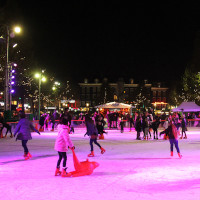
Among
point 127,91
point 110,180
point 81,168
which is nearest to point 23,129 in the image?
point 81,168

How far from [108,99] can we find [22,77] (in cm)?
6469

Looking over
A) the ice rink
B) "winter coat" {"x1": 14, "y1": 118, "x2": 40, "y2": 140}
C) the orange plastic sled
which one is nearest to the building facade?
"winter coat" {"x1": 14, "y1": 118, "x2": 40, "y2": 140}

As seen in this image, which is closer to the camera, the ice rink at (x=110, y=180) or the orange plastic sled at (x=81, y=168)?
the ice rink at (x=110, y=180)

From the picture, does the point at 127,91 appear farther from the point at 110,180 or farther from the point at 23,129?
the point at 110,180

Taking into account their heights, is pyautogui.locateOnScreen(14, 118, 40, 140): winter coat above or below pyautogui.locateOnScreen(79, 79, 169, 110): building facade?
below

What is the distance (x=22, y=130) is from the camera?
487 inches

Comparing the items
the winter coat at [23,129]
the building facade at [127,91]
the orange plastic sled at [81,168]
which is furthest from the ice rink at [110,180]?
the building facade at [127,91]

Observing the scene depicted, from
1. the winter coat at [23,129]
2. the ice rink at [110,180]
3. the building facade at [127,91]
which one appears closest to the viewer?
the ice rink at [110,180]

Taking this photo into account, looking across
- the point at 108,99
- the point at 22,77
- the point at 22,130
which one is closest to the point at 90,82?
the point at 108,99

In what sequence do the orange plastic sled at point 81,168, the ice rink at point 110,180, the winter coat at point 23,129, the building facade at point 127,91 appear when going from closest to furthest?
the ice rink at point 110,180, the orange plastic sled at point 81,168, the winter coat at point 23,129, the building facade at point 127,91

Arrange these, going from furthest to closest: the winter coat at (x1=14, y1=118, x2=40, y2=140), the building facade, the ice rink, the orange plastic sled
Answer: the building facade
the winter coat at (x1=14, y1=118, x2=40, y2=140)
the orange plastic sled
the ice rink

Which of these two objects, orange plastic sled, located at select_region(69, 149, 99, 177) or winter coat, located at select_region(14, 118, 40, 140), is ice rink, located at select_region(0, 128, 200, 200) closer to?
orange plastic sled, located at select_region(69, 149, 99, 177)

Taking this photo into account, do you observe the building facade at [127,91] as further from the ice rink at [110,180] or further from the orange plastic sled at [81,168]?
the orange plastic sled at [81,168]

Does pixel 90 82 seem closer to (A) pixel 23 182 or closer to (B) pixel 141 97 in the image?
(B) pixel 141 97
